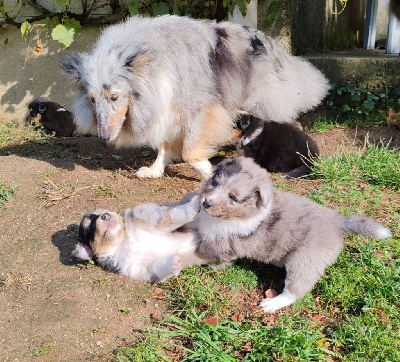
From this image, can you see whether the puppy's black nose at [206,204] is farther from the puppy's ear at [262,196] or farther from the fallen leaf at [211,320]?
the fallen leaf at [211,320]

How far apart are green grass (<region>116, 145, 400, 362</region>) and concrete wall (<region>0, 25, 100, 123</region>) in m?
5.34

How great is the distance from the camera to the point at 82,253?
387cm

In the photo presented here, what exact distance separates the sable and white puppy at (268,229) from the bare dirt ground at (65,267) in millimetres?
709

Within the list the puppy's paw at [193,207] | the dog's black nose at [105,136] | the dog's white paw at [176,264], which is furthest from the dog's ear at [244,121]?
the dog's white paw at [176,264]

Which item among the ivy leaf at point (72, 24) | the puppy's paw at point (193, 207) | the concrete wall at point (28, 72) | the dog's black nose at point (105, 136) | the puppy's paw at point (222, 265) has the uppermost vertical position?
the ivy leaf at point (72, 24)

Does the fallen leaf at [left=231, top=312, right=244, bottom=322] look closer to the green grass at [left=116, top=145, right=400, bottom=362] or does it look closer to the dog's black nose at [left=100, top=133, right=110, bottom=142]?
the green grass at [left=116, top=145, right=400, bottom=362]

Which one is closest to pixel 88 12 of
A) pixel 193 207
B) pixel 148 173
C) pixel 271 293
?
pixel 148 173

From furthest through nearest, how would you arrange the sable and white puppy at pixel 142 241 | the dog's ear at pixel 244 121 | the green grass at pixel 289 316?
A: the dog's ear at pixel 244 121, the sable and white puppy at pixel 142 241, the green grass at pixel 289 316

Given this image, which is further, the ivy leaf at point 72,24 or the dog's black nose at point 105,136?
the ivy leaf at point 72,24

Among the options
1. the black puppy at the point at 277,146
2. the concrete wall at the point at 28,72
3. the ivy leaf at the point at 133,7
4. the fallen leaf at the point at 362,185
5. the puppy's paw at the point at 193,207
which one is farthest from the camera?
the concrete wall at the point at 28,72

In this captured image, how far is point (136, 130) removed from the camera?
5566 millimetres

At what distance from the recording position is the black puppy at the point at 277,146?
5.59 m

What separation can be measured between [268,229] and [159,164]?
2.62 meters

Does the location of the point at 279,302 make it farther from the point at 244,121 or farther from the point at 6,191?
the point at 6,191
